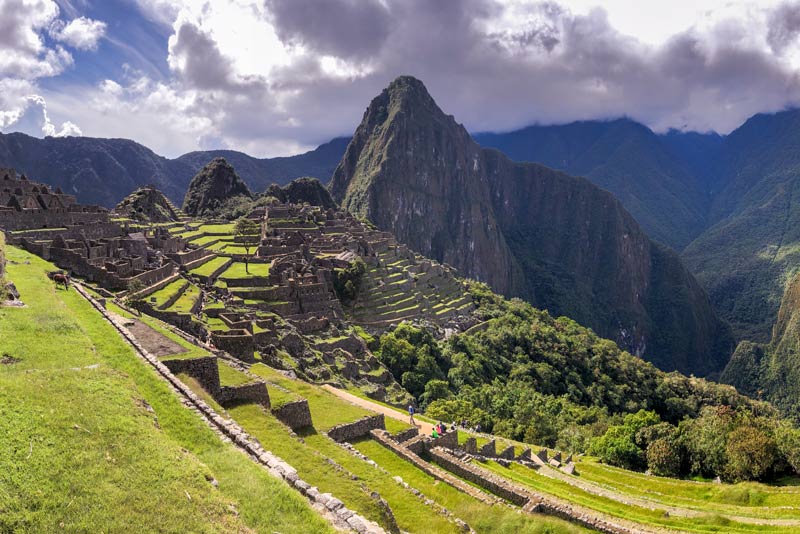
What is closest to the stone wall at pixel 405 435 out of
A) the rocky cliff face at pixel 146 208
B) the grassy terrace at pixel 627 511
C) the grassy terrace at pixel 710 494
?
the grassy terrace at pixel 627 511

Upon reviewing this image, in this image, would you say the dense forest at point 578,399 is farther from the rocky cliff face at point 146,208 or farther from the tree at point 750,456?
the rocky cliff face at point 146,208

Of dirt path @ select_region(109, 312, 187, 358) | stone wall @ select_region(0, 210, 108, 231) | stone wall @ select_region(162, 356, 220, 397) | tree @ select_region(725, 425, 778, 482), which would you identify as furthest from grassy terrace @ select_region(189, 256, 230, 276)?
tree @ select_region(725, 425, 778, 482)

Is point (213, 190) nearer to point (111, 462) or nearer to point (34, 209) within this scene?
point (34, 209)

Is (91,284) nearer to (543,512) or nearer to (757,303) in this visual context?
(543,512)

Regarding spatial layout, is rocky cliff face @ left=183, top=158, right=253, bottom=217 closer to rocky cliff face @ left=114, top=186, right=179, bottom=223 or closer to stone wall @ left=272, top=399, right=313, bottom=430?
rocky cliff face @ left=114, top=186, right=179, bottom=223

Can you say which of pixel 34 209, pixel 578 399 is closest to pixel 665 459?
pixel 578 399

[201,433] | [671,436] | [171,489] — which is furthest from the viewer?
[671,436]

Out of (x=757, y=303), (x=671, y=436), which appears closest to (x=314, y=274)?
(x=671, y=436)
